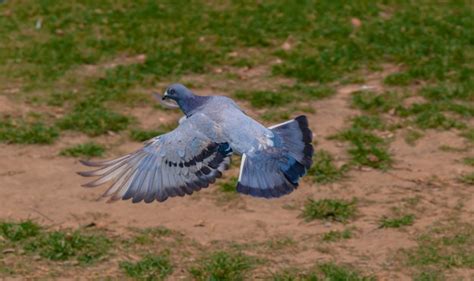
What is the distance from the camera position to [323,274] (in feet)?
18.2

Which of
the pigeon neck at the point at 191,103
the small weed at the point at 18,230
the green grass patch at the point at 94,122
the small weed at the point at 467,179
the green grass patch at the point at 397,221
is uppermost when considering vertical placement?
the pigeon neck at the point at 191,103

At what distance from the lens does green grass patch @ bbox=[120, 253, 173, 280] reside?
549 cm

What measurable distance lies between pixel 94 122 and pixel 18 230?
1998mm

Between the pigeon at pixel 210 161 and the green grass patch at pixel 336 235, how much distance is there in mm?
987

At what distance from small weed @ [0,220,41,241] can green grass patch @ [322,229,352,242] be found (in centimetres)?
175

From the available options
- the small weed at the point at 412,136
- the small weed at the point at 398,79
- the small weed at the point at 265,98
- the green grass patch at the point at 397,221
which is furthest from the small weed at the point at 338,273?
the small weed at the point at 398,79

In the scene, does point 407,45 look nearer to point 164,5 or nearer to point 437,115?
point 437,115

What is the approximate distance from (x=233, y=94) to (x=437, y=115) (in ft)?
5.79

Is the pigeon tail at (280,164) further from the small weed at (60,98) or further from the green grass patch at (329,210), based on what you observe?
the small weed at (60,98)

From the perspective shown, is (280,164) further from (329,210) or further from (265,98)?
(265,98)

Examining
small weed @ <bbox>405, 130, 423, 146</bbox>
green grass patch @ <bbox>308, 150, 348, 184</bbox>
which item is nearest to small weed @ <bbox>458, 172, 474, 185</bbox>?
small weed @ <bbox>405, 130, 423, 146</bbox>

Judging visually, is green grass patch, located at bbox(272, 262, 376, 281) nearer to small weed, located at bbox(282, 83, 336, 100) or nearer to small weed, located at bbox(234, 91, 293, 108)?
small weed, located at bbox(234, 91, 293, 108)

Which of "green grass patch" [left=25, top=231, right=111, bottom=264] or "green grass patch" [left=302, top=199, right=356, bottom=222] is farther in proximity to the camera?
"green grass patch" [left=302, top=199, right=356, bottom=222]

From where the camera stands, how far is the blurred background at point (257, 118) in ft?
18.9
